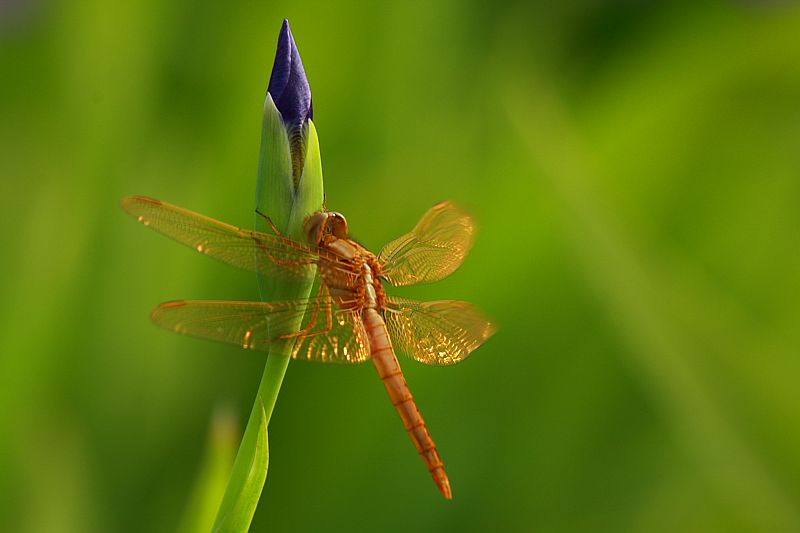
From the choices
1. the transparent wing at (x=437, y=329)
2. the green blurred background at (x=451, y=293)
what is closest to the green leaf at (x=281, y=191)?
the transparent wing at (x=437, y=329)

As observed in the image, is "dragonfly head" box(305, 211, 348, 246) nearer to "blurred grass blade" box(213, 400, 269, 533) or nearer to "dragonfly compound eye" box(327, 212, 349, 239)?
"dragonfly compound eye" box(327, 212, 349, 239)

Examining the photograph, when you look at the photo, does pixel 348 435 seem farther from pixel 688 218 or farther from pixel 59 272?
pixel 688 218

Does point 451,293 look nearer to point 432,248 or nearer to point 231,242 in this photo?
point 432,248

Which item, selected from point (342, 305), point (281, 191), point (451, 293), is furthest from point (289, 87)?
point (451, 293)

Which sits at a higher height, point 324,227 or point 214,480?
point 324,227

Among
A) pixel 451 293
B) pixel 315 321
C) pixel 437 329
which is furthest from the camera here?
pixel 451 293

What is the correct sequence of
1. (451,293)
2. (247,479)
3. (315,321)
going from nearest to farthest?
(247,479) → (315,321) → (451,293)
